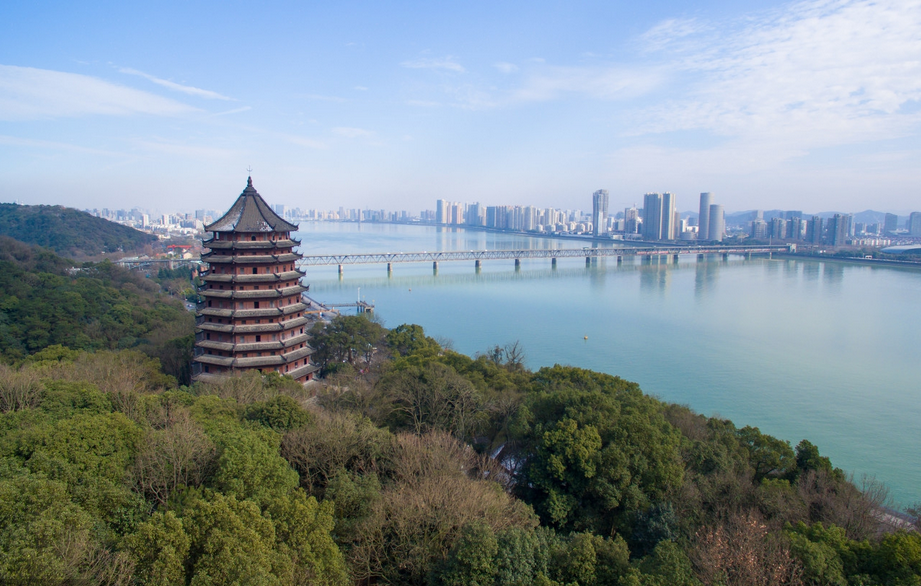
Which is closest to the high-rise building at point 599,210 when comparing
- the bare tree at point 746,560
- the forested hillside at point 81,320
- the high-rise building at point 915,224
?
the high-rise building at point 915,224

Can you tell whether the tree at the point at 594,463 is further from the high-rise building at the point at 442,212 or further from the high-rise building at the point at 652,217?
the high-rise building at the point at 442,212

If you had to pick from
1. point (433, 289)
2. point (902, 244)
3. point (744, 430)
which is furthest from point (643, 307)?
point (902, 244)

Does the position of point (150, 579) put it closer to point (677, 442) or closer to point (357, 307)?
point (677, 442)

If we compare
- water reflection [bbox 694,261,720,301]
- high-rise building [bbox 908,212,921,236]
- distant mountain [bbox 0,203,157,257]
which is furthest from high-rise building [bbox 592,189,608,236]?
distant mountain [bbox 0,203,157,257]

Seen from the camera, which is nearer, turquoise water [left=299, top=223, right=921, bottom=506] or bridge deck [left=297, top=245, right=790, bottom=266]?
turquoise water [left=299, top=223, right=921, bottom=506]

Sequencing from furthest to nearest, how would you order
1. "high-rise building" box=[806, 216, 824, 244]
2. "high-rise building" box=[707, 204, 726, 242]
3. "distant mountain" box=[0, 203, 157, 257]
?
"high-rise building" box=[707, 204, 726, 242] < "high-rise building" box=[806, 216, 824, 244] < "distant mountain" box=[0, 203, 157, 257]

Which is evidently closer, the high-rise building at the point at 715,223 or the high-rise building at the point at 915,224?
the high-rise building at the point at 715,223

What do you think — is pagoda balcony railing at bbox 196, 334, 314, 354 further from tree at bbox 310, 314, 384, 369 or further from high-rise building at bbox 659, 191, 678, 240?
high-rise building at bbox 659, 191, 678, 240

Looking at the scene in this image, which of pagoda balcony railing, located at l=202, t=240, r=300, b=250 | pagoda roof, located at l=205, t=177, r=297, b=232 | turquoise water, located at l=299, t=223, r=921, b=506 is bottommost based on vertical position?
turquoise water, located at l=299, t=223, r=921, b=506

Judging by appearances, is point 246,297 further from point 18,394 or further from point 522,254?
point 522,254
